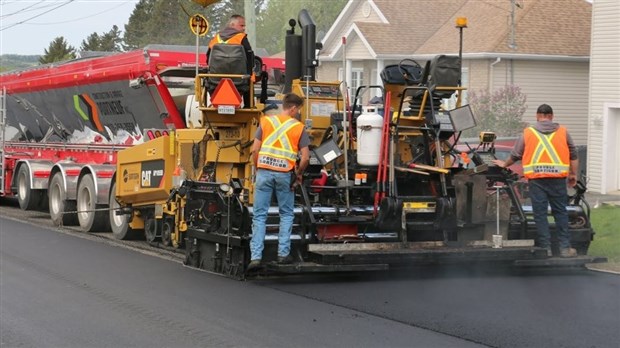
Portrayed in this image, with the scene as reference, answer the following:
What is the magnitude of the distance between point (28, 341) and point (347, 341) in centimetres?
246

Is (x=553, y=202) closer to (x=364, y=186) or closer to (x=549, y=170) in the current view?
(x=549, y=170)

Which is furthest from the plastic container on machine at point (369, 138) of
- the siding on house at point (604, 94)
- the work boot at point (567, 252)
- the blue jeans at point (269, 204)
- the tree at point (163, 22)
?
the tree at point (163, 22)

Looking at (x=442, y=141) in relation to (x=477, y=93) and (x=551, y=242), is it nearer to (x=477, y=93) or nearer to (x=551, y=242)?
(x=551, y=242)

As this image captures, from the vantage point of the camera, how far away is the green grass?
12.8m

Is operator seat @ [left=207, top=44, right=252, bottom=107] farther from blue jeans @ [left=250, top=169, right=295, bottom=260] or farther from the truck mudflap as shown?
the truck mudflap

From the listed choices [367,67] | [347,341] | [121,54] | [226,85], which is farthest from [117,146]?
[367,67]

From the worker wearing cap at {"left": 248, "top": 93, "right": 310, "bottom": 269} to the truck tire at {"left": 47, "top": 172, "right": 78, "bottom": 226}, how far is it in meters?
7.83

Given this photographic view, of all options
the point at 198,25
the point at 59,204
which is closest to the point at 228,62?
the point at 198,25

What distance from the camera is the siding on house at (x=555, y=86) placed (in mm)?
32531

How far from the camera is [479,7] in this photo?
1448 inches

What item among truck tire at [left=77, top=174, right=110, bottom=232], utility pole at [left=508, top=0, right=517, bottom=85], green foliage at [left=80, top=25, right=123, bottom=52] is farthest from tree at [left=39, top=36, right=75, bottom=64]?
truck tire at [left=77, top=174, right=110, bottom=232]

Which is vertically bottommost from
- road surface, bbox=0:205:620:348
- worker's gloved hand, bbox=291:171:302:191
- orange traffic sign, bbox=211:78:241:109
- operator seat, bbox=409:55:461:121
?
road surface, bbox=0:205:620:348

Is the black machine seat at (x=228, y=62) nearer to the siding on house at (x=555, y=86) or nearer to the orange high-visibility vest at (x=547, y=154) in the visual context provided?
the orange high-visibility vest at (x=547, y=154)

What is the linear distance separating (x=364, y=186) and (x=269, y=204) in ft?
3.90
